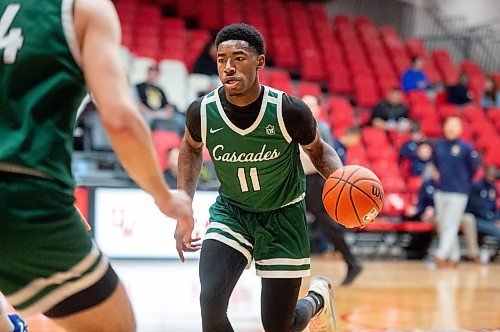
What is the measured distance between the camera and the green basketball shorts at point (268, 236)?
368cm

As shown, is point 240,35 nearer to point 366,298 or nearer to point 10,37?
point 10,37

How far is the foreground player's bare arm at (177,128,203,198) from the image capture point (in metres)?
3.81

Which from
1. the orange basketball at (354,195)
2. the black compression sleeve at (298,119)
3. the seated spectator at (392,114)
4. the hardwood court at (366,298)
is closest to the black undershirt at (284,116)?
the black compression sleeve at (298,119)

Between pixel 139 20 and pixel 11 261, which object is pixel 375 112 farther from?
pixel 11 261

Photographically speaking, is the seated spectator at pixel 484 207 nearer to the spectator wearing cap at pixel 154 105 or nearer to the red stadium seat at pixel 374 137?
the red stadium seat at pixel 374 137

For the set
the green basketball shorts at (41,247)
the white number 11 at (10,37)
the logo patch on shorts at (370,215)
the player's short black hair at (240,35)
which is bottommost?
the logo patch on shorts at (370,215)

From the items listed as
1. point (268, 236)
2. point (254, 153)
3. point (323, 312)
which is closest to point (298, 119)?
point (254, 153)

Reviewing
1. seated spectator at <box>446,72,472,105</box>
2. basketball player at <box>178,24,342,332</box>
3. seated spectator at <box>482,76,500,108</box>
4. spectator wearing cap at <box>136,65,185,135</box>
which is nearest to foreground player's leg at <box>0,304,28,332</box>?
basketball player at <box>178,24,342,332</box>

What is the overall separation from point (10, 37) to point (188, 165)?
181 centimetres

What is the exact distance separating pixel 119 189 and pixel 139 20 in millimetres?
5248

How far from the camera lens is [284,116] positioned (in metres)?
3.64

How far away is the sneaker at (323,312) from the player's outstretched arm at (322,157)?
0.92 m

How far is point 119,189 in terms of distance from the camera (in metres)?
8.80

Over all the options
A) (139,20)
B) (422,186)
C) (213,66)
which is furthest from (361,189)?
(139,20)
